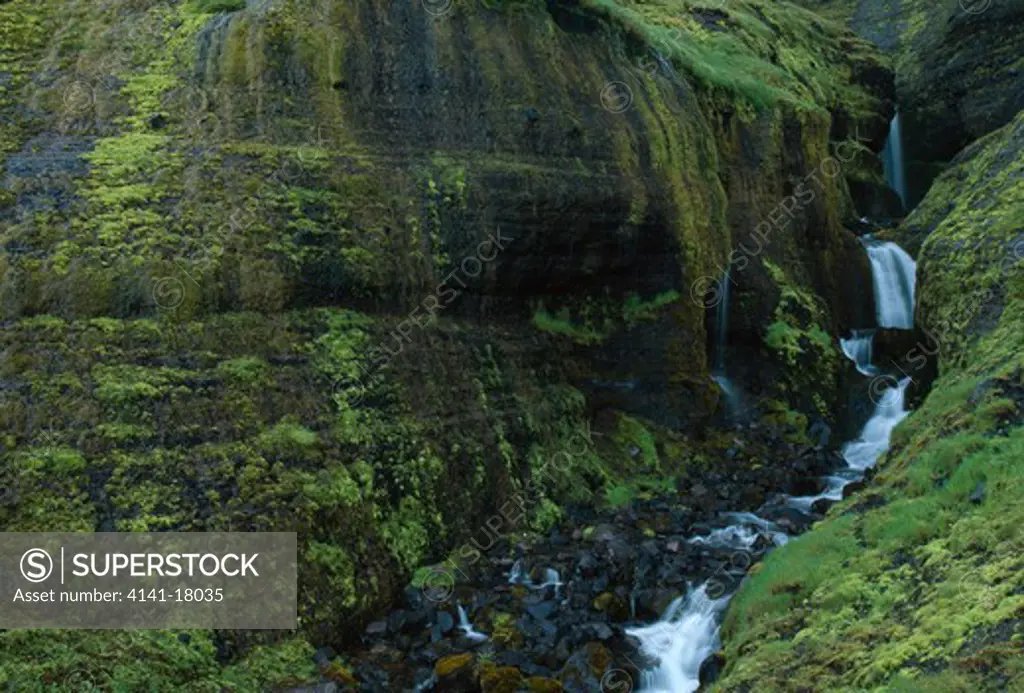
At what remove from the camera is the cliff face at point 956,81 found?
29188 millimetres

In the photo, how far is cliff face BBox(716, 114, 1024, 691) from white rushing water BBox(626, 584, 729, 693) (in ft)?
1.71

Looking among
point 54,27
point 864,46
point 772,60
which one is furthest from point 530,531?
point 864,46

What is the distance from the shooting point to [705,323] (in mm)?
19922

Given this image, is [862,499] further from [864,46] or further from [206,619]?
[864,46]

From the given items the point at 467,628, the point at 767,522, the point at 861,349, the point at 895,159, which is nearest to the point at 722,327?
the point at 861,349

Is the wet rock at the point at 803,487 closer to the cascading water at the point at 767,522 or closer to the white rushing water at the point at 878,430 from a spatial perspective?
the cascading water at the point at 767,522

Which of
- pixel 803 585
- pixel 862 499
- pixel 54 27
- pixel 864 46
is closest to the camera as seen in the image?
pixel 803 585

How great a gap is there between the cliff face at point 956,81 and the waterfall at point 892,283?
316 inches

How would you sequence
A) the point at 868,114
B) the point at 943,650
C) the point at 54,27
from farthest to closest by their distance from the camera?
the point at 868,114
the point at 54,27
the point at 943,650

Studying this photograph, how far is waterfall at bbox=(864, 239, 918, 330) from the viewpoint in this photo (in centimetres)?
2216

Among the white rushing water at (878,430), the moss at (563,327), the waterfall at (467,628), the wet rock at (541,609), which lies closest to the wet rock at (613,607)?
the wet rock at (541,609)

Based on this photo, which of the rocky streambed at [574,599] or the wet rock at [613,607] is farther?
the wet rock at [613,607]

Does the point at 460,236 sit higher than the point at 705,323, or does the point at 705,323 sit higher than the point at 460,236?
the point at 460,236

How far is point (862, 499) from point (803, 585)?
226cm
